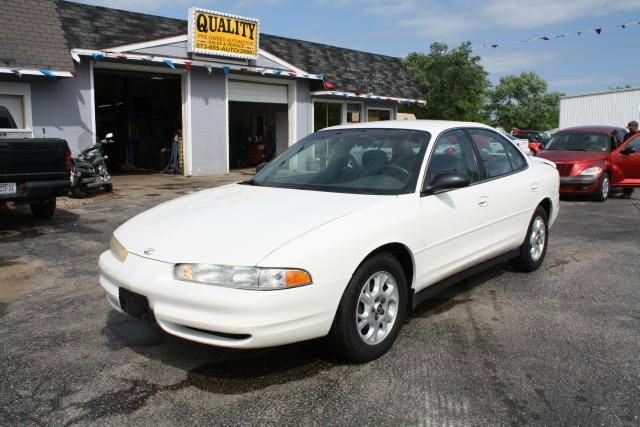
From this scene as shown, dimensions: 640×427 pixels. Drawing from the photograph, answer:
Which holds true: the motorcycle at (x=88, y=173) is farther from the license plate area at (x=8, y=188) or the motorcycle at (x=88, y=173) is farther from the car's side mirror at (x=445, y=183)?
the car's side mirror at (x=445, y=183)

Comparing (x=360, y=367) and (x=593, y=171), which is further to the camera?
(x=593, y=171)

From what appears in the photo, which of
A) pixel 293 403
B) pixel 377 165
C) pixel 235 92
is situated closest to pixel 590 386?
pixel 293 403

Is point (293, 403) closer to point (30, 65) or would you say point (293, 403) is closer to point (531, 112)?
point (30, 65)

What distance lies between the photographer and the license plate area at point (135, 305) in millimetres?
3268

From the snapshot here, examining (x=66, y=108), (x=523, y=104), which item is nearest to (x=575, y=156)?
(x=66, y=108)

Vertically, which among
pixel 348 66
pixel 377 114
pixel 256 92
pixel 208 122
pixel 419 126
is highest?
pixel 348 66

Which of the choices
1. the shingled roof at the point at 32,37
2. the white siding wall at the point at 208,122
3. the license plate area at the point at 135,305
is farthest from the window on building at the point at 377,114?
the license plate area at the point at 135,305

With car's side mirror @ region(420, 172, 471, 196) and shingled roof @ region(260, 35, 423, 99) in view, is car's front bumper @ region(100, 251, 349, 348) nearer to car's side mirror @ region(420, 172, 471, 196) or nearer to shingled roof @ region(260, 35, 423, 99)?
car's side mirror @ region(420, 172, 471, 196)

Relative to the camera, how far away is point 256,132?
25.1m

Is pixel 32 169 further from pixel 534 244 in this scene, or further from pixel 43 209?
pixel 534 244

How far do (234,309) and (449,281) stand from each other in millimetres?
2003

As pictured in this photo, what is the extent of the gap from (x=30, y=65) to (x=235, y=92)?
6392 mm

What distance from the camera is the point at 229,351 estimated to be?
3.76m

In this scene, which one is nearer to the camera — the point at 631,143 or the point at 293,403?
the point at 293,403
